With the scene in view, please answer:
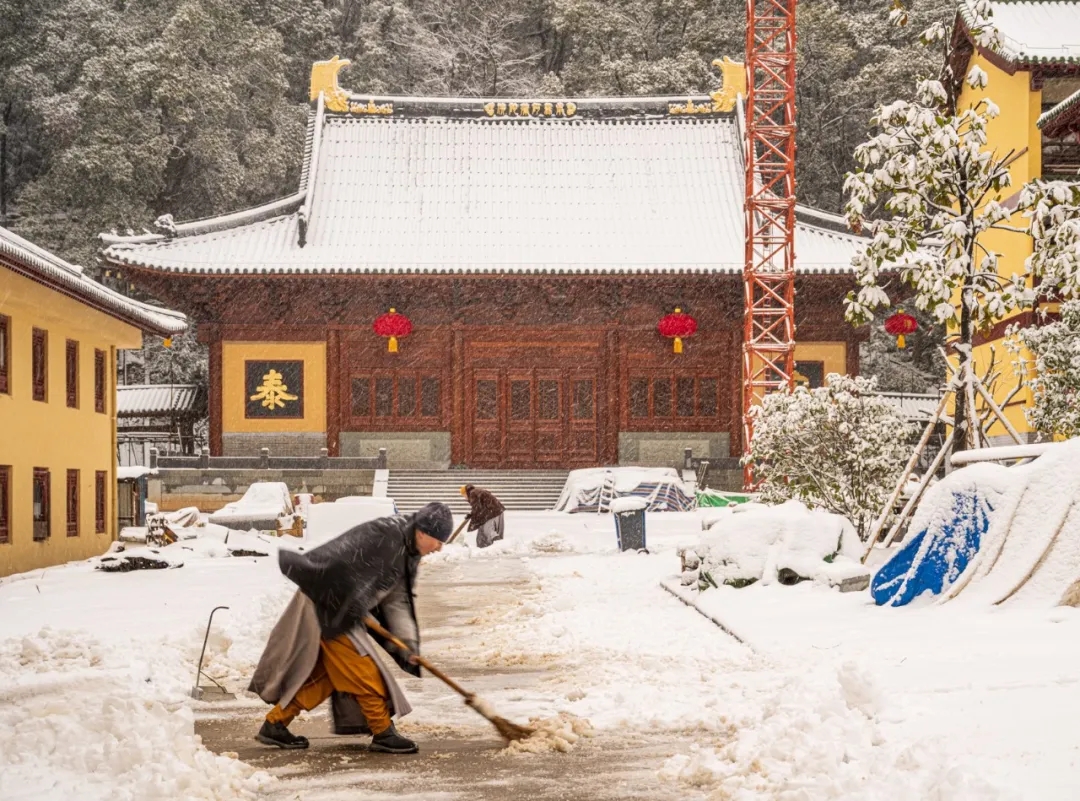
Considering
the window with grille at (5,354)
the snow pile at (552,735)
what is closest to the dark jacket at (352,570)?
the snow pile at (552,735)

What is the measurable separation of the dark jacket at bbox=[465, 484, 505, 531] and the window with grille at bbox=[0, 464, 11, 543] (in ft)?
23.6

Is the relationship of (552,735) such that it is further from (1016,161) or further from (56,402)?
(1016,161)

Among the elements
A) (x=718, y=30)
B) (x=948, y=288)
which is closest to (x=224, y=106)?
(x=718, y=30)

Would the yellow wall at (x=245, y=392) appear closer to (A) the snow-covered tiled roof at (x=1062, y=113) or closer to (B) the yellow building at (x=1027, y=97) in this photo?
(B) the yellow building at (x=1027, y=97)

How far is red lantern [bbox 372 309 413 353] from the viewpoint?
32.6m

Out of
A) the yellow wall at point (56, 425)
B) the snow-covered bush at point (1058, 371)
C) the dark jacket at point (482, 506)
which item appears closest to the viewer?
the snow-covered bush at point (1058, 371)

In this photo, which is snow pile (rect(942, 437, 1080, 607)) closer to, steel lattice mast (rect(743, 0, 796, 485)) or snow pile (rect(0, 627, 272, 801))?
snow pile (rect(0, 627, 272, 801))

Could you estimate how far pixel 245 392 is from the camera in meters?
33.0

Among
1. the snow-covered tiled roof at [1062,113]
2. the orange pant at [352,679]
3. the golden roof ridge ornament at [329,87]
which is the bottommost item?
the orange pant at [352,679]

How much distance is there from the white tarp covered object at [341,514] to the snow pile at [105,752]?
16.3 m

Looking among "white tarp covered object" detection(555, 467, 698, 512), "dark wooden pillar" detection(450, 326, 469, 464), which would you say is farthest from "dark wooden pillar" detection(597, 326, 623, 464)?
"dark wooden pillar" detection(450, 326, 469, 464)

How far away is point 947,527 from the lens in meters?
11.2

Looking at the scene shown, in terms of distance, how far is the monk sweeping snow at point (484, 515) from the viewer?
22430 millimetres

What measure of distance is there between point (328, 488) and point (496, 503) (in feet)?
30.6
